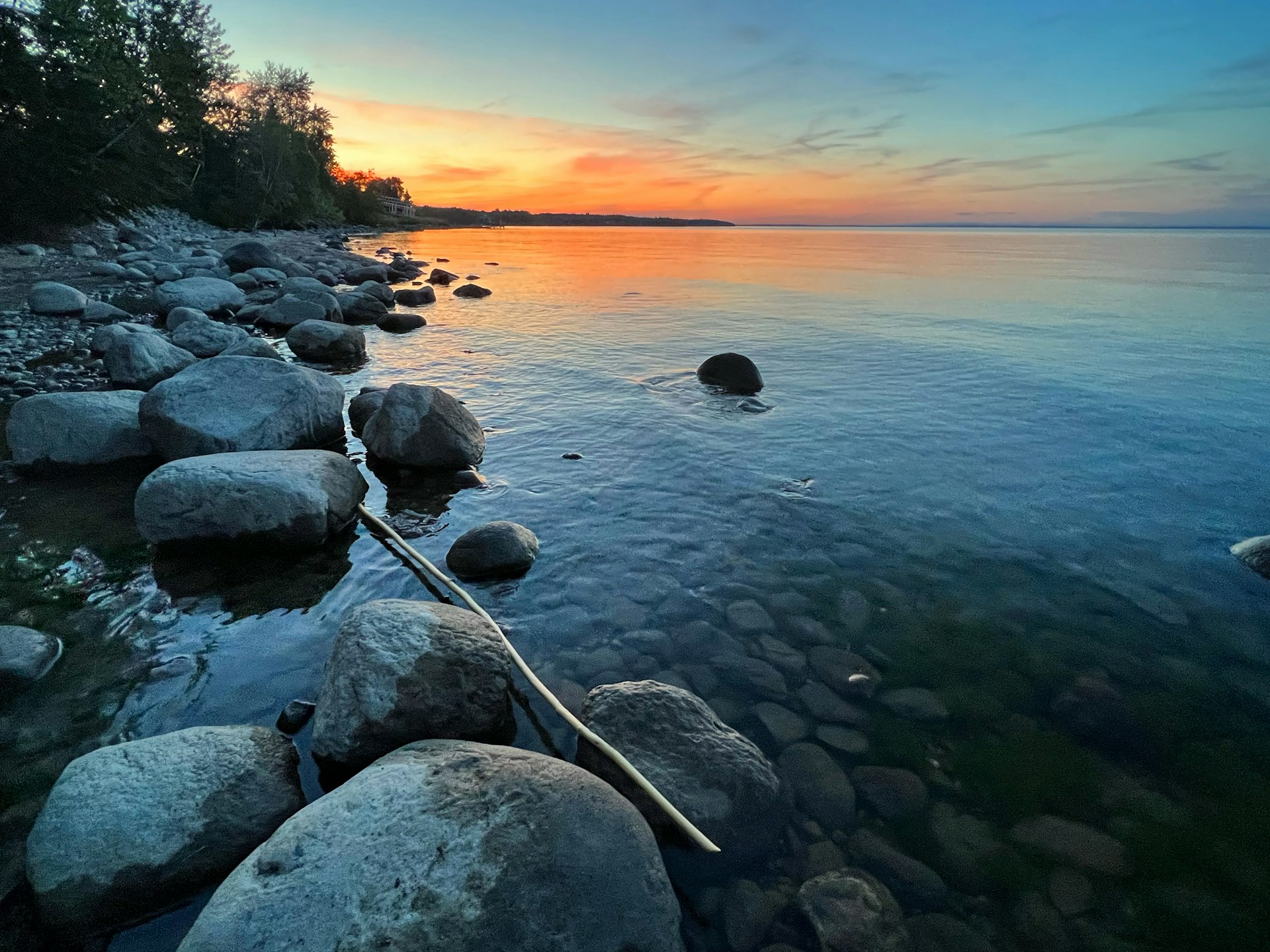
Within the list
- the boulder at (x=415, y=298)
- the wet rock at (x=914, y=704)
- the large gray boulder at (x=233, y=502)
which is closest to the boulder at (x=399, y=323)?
the boulder at (x=415, y=298)

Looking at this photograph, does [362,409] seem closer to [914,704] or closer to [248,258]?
[914,704]

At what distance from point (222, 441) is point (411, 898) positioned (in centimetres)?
651

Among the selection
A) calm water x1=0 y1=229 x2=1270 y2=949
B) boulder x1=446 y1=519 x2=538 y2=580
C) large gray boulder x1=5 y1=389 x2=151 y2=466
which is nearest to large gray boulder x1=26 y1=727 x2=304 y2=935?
calm water x1=0 y1=229 x2=1270 y2=949

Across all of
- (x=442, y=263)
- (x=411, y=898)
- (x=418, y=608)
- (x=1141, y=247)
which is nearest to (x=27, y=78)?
(x=442, y=263)

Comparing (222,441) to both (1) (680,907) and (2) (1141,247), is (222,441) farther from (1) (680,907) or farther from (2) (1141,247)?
(2) (1141,247)

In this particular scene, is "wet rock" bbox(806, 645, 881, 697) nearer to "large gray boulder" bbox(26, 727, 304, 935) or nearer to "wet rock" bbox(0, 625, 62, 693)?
"large gray boulder" bbox(26, 727, 304, 935)

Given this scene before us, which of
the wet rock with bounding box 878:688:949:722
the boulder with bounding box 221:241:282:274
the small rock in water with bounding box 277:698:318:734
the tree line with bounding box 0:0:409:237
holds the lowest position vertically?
the small rock in water with bounding box 277:698:318:734

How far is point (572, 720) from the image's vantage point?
151 inches

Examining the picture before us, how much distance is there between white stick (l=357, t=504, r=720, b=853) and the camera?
10.4 feet

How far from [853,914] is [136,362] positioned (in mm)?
12143

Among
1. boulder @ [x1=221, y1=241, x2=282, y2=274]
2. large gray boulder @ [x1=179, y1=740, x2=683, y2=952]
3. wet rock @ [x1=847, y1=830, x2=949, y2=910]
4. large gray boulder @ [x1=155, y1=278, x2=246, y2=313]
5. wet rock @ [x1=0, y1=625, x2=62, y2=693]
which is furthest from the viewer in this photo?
boulder @ [x1=221, y1=241, x2=282, y2=274]

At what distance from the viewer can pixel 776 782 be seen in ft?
11.7

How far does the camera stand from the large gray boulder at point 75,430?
7219 millimetres

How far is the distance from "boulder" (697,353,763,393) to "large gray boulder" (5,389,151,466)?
9.42 m
